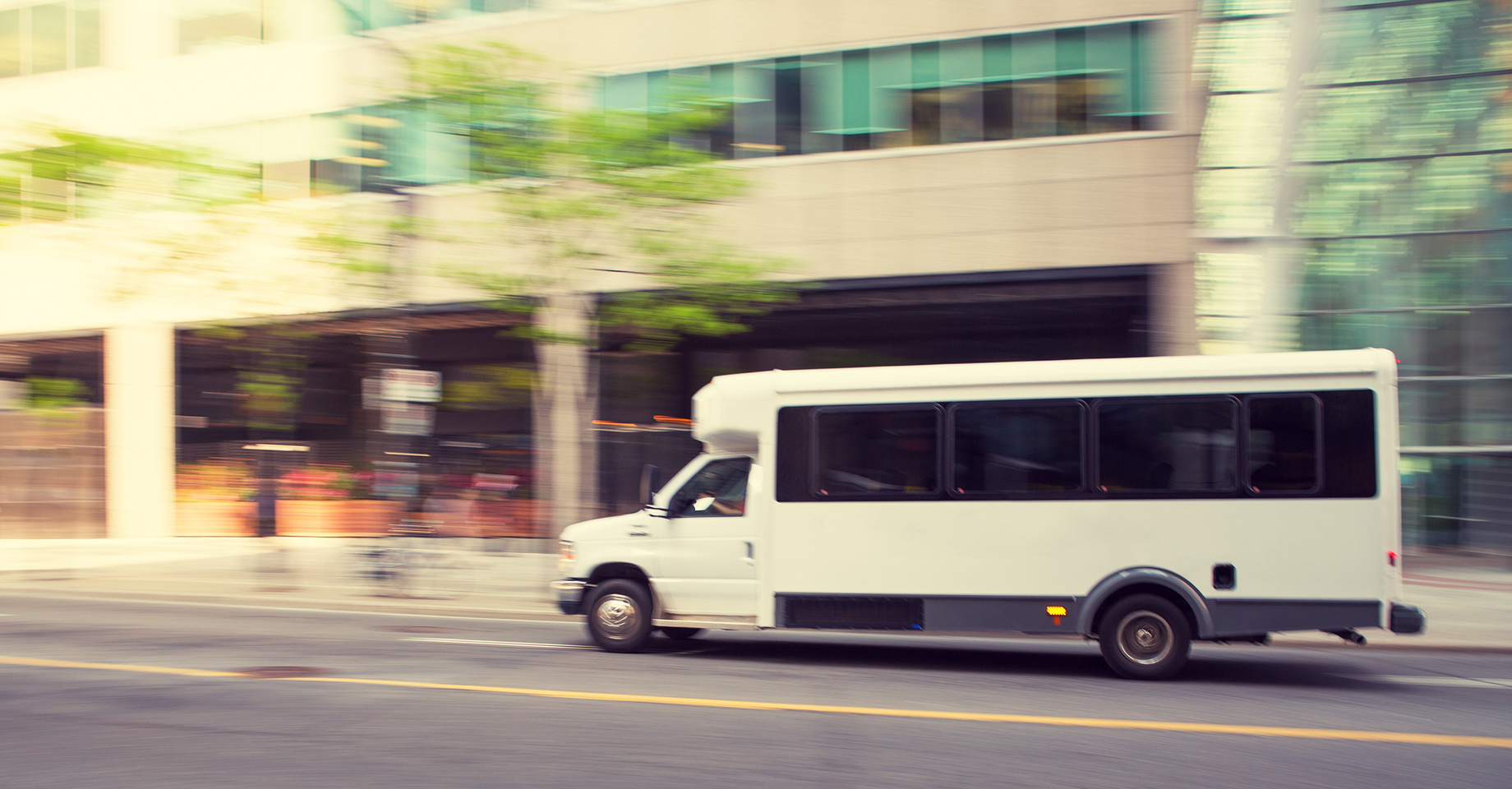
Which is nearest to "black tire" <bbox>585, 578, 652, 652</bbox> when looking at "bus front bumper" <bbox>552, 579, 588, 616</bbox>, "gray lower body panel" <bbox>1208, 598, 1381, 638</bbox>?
"bus front bumper" <bbox>552, 579, 588, 616</bbox>

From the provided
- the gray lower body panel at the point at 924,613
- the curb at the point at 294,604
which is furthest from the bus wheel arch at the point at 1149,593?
the curb at the point at 294,604

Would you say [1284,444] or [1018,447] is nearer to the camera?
[1284,444]

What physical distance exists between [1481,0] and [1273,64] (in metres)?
2.98

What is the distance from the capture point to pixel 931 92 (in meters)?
18.9

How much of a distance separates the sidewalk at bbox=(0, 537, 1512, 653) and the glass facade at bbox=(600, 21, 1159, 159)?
8.02 meters

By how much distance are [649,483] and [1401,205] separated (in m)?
14.5

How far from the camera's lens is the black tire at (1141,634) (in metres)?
8.20

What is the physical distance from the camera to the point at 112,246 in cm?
1773

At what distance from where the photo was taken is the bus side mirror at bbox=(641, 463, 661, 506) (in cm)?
916

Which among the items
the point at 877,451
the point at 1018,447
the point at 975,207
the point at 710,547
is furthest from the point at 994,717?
the point at 975,207

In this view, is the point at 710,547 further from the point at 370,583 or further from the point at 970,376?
the point at 370,583

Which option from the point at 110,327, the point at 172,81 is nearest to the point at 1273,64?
the point at 172,81

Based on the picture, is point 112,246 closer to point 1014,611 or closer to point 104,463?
point 104,463

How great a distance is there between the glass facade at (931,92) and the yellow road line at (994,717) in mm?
11705
